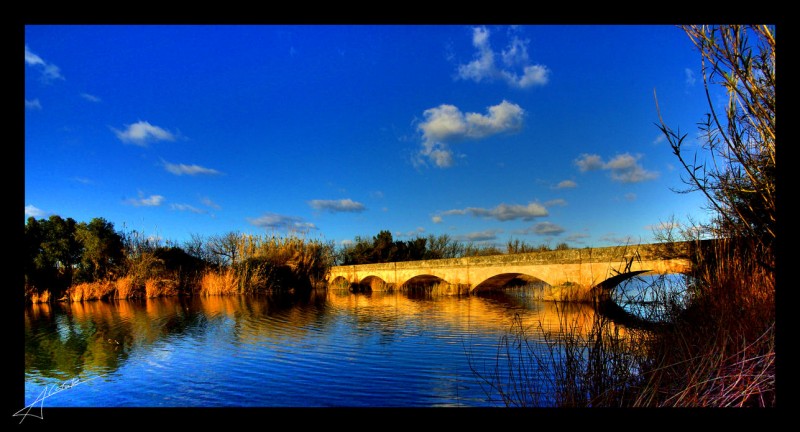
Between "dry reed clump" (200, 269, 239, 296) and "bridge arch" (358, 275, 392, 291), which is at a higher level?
"dry reed clump" (200, 269, 239, 296)

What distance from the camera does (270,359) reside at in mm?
6957

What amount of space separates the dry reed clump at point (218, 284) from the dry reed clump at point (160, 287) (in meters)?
1.38

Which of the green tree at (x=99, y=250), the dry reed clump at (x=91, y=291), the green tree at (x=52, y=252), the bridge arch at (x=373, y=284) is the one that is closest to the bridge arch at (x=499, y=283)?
the bridge arch at (x=373, y=284)

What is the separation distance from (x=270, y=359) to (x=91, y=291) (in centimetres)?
1729

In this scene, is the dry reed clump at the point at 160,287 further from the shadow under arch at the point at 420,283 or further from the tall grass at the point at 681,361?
the tall grass at the point at 681,361

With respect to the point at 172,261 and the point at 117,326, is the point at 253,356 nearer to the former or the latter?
the point at 117,326

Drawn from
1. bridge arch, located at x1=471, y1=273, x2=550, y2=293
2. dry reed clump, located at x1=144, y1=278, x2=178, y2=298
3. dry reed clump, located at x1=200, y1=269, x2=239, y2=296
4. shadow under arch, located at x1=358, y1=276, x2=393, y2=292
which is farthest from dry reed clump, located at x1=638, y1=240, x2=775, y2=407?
dry reed clump, located at x1=144, y1=278, x2=178, y2=298

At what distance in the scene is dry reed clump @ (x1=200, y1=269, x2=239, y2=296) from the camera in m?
22.2

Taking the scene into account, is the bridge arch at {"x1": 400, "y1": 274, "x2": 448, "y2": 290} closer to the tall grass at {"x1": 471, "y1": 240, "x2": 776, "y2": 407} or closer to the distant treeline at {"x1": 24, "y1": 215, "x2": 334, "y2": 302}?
the distant treeline at {"x1": 24, "y1": 215, "x2": 334, "y2": 302}

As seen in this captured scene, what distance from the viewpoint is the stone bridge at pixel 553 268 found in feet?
39.6

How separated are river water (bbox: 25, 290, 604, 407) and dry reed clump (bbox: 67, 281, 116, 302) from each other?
640 cm

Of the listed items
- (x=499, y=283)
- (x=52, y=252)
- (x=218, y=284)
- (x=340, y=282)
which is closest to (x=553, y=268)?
(x=499, y=283)
